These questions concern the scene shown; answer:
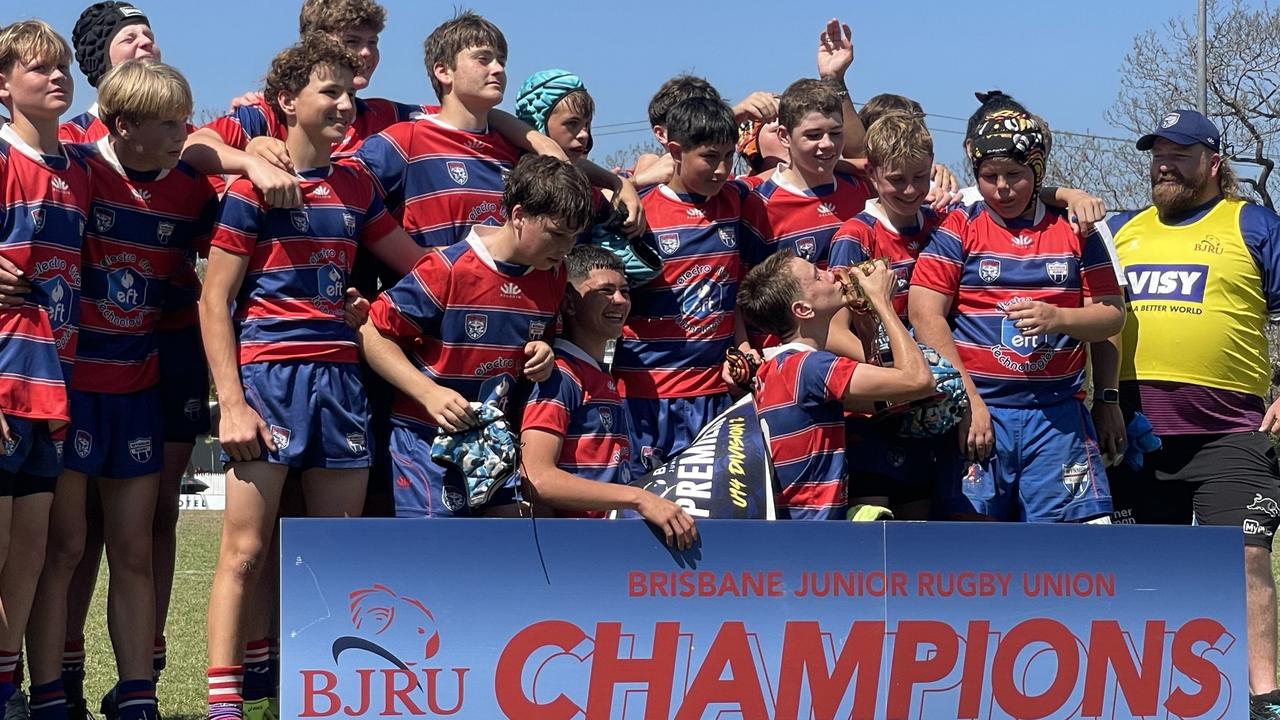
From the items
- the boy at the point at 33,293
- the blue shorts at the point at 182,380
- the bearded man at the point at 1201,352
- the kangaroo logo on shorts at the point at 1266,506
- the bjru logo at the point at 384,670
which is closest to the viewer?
the bjru logo at the point at 384,670

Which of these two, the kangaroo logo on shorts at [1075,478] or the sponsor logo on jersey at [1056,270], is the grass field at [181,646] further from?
the sponsor logo on jersey at [1056,270]

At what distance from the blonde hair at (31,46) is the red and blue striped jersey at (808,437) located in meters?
2.61

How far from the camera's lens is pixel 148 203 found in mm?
5164

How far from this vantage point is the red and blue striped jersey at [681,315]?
5758mm

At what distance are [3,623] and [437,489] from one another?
1466mm

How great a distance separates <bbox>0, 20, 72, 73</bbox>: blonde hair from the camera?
4848mm

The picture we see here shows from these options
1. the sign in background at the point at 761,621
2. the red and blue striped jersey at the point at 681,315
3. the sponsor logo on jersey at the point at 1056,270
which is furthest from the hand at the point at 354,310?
the sponsor logo on jersey at the point at 1056,270

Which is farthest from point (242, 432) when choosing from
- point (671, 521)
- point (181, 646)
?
point (181, 646)

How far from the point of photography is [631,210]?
555 cm

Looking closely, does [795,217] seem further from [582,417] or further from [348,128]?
[348,128]

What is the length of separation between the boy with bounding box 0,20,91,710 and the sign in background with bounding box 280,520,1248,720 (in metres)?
1.04

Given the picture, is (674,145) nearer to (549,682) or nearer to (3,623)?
(549,682)

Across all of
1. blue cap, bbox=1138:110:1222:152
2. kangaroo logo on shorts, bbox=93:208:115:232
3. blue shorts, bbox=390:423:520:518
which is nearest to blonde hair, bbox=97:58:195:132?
kangaroo logo on shorts, bbox=93:208:115:232

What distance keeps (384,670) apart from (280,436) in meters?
0.99
